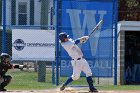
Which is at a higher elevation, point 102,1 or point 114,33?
point 102,1

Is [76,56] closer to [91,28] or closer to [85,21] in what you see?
[91,28]

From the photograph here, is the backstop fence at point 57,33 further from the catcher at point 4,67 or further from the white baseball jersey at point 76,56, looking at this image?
the white baseball jersey at point 76,56

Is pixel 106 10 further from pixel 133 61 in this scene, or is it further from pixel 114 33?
pixel 133 61

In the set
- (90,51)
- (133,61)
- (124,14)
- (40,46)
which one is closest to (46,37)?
(40,46)

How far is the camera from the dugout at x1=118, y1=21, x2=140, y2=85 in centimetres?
2159

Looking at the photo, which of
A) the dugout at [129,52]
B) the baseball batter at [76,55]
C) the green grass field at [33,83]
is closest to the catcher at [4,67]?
the green grass field at [33,83]

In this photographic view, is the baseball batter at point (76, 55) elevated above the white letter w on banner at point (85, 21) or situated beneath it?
situated beneath

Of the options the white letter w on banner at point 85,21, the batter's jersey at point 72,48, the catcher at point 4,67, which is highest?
the white letter w on banner at point 85,21

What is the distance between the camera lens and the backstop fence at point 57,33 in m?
19.8

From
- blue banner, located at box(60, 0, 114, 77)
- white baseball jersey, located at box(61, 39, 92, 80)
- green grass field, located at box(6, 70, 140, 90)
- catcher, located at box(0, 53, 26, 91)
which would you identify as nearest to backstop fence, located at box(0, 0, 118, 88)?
blue banner, located at box(60, 0, 114, 77)

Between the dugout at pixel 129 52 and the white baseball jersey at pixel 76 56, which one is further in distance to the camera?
the dugout at pixel 129 52

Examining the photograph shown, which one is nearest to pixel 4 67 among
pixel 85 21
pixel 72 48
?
pixel 72 48

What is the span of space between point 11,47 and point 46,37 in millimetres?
1442

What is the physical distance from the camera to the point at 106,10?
20.2 m
